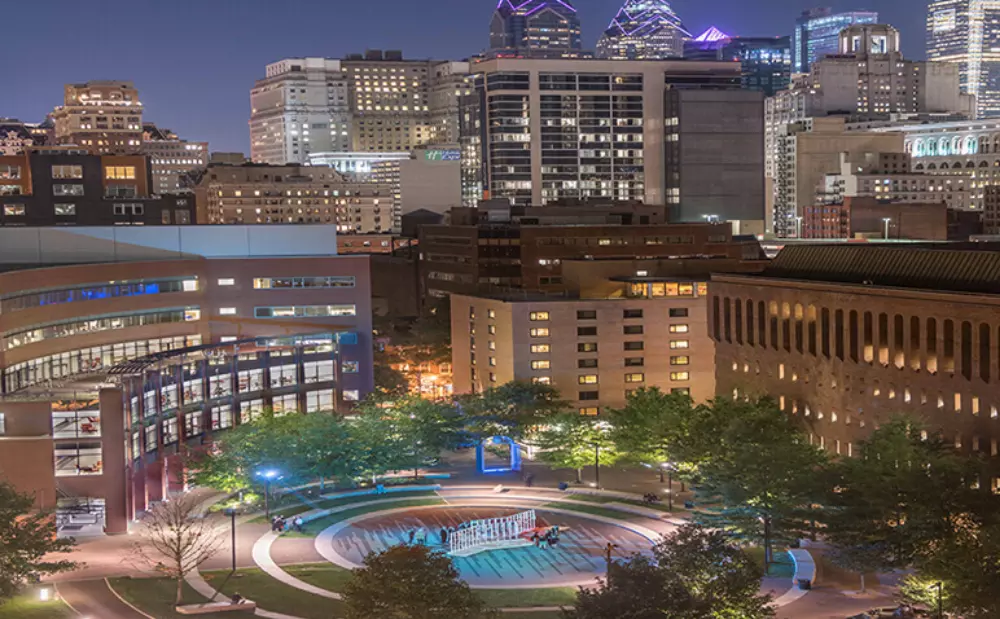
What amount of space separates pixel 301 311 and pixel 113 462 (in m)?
46.7

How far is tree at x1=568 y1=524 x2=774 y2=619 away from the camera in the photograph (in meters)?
60.7

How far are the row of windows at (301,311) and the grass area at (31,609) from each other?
63498 millimetres

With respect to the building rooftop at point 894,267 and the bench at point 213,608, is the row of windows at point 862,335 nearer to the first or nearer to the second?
the building rooftop at point 894,267

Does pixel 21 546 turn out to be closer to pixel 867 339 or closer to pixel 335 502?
pixel 335 502

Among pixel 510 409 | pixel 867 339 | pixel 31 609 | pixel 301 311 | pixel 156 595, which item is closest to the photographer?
pixel 31 609

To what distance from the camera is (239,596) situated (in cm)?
7706

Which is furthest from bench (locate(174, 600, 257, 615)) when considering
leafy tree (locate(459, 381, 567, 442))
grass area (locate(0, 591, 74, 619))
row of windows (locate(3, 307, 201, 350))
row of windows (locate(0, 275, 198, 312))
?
row of windows (locate(0, 275, 198, 312))

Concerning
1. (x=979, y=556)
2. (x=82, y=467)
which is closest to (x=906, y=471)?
(x=979, y=556)

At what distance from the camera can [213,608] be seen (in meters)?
75.3

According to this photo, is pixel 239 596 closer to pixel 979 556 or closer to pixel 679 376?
pixel 979 556

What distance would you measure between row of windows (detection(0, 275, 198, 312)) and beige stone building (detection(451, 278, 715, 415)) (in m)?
34.3

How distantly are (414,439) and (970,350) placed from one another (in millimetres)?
45108

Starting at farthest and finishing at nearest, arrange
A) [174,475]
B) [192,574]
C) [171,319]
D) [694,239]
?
[694,239]
[171,319]
[174,475]
[192,574]

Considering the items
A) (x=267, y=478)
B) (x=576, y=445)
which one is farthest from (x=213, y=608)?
(x=576, y=445)
